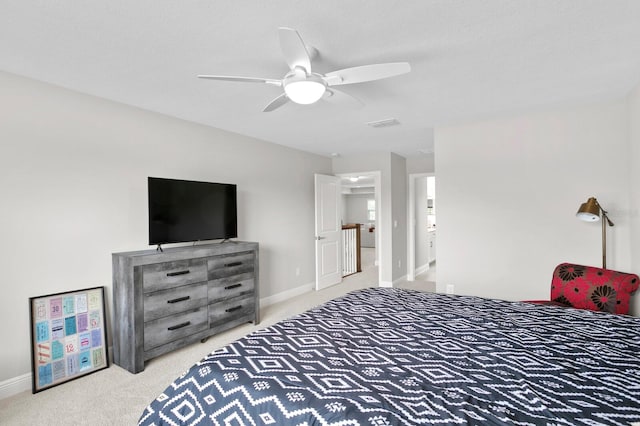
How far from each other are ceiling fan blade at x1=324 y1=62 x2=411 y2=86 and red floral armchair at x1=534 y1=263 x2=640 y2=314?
235cm

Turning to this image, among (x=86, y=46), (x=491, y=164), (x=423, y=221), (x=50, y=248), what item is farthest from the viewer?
(x=423, y=221)

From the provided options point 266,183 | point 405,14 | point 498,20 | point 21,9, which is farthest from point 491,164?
point 21,9

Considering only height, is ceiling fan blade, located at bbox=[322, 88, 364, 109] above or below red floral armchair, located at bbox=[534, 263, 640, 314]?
above

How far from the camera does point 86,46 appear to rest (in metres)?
1.95

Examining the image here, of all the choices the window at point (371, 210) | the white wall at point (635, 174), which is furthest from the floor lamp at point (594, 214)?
the window at point (371, 210)

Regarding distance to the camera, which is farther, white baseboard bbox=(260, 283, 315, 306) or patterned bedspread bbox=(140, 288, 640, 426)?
white baseboard bbox=(260, 283, 315, 306)

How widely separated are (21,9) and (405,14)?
1.99 metres

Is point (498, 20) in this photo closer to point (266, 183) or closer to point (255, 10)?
point (255, 10)

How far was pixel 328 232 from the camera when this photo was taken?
5.60 metres

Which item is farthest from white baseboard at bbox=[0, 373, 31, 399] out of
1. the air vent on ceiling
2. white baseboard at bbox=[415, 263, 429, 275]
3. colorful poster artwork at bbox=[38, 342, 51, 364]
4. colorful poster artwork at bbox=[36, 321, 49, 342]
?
white baseboard at bbox=[415, 263, 429, 275]

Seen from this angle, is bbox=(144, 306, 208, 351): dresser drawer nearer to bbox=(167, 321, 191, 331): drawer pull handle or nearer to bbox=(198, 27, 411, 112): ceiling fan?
bbox=(167, 321, 191, 331): drawer pull handle

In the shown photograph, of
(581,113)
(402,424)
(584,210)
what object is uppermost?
(581,113)

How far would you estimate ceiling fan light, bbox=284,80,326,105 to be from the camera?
181 cm

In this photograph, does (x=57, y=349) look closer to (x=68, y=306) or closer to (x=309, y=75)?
(x=68, y=306)
